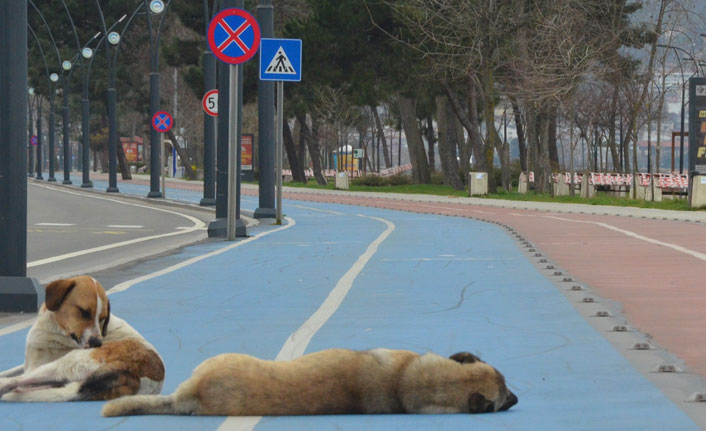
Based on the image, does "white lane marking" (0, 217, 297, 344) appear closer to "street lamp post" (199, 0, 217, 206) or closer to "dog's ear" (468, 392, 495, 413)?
"dog's ear" (468, 392, 495, 413)

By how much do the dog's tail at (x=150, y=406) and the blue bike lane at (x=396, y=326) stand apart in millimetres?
45

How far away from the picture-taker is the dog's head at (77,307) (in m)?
6.58

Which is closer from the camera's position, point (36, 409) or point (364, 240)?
point (36, 409)

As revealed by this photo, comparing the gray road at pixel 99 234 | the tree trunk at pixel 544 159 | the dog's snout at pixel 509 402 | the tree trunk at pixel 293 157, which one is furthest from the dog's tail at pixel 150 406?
the tree trunk at pixel 293 157

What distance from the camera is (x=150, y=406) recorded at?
612cm

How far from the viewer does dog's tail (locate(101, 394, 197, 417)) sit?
6.13 meters

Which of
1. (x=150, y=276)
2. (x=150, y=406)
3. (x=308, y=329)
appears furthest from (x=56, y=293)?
(x=150, y=276)

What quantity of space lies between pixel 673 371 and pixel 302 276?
25.0 feet

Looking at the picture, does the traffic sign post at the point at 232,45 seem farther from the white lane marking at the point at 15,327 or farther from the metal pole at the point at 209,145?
the metal pole at the point at 209,145

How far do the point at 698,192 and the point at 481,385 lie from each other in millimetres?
35972

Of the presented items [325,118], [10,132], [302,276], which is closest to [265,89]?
[302,276]

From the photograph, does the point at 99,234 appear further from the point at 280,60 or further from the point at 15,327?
the point at 15,327

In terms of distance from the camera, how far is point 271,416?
6.18 meters

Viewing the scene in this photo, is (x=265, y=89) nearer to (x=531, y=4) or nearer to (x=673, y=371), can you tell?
(x=673, y=371)
